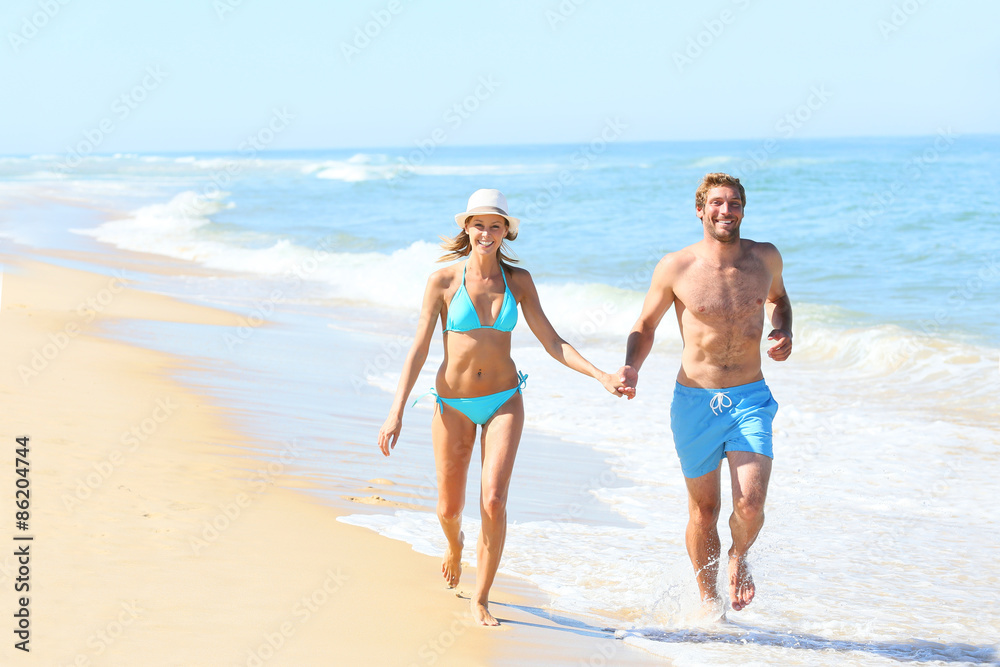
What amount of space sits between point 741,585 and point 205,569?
2417mm

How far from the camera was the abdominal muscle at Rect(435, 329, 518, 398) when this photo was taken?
4387 mm

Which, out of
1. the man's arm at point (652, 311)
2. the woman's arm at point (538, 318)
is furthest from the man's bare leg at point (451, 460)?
the man's arm at point (652, 311)

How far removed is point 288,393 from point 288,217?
25.2 meters

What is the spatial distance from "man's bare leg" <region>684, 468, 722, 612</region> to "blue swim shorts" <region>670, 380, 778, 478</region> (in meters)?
0.06

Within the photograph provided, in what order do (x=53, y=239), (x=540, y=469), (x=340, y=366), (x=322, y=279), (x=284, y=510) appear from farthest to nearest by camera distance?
(x=53, y=239)
(x=322, y=279)
(x=340, y=366)
(x=540, y=469)
(x=284, y=510)

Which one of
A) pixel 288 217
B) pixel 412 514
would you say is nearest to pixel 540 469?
pixel 412 514

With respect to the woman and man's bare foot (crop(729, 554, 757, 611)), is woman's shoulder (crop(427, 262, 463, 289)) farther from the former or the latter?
man's bare foot (crop(729, 554, 757, 611))

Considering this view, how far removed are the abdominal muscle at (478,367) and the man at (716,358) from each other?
546 millimetres

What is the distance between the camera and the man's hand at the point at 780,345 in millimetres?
4570

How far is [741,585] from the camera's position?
4395mm

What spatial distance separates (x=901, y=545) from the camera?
5.63 meters

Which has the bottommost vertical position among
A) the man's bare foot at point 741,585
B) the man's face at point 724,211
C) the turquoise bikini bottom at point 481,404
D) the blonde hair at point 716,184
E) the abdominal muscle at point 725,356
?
the man's bare foot at point 741,585

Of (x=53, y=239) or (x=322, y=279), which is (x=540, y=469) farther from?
(x=53, y=239)

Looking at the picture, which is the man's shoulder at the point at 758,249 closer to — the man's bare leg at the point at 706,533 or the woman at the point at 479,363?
the woman at the point at 479,363
